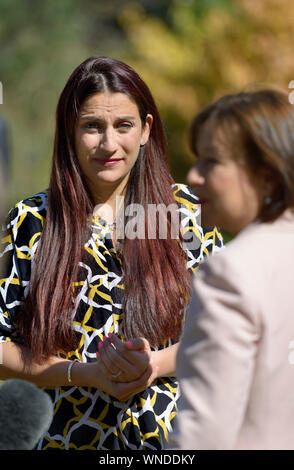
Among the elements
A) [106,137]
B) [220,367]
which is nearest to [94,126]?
[106,137]

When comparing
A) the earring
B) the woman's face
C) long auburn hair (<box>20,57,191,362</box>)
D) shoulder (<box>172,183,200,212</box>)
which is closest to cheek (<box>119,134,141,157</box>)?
the woman's face

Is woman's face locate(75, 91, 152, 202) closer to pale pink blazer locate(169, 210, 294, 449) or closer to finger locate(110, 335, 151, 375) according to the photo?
finger locate(110, 335, 151, 375)

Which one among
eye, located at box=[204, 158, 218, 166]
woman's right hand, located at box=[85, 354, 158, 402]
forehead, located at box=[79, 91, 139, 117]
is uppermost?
forehead, located at box=[79, 91, 139, 117]

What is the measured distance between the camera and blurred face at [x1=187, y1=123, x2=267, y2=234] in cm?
160

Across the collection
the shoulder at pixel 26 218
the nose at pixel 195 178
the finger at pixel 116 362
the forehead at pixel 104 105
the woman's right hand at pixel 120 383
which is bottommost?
the woman's right hand at pixel 120 383

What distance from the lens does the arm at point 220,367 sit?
146 cm

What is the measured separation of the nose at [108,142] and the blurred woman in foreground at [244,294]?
26.9 inches

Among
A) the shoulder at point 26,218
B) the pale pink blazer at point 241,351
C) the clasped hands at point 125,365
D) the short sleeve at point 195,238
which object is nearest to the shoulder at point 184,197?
the short sleeve at point 195,238

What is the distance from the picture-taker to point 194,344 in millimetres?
1511

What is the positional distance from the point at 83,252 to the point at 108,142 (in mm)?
361

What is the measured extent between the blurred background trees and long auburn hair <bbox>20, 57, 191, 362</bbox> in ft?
20.8

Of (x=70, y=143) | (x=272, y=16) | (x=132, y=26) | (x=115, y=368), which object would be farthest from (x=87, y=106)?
(x=132, y=26)

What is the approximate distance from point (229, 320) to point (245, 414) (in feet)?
0.70

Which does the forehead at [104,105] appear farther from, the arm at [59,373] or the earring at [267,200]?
the earring at [267,200]
